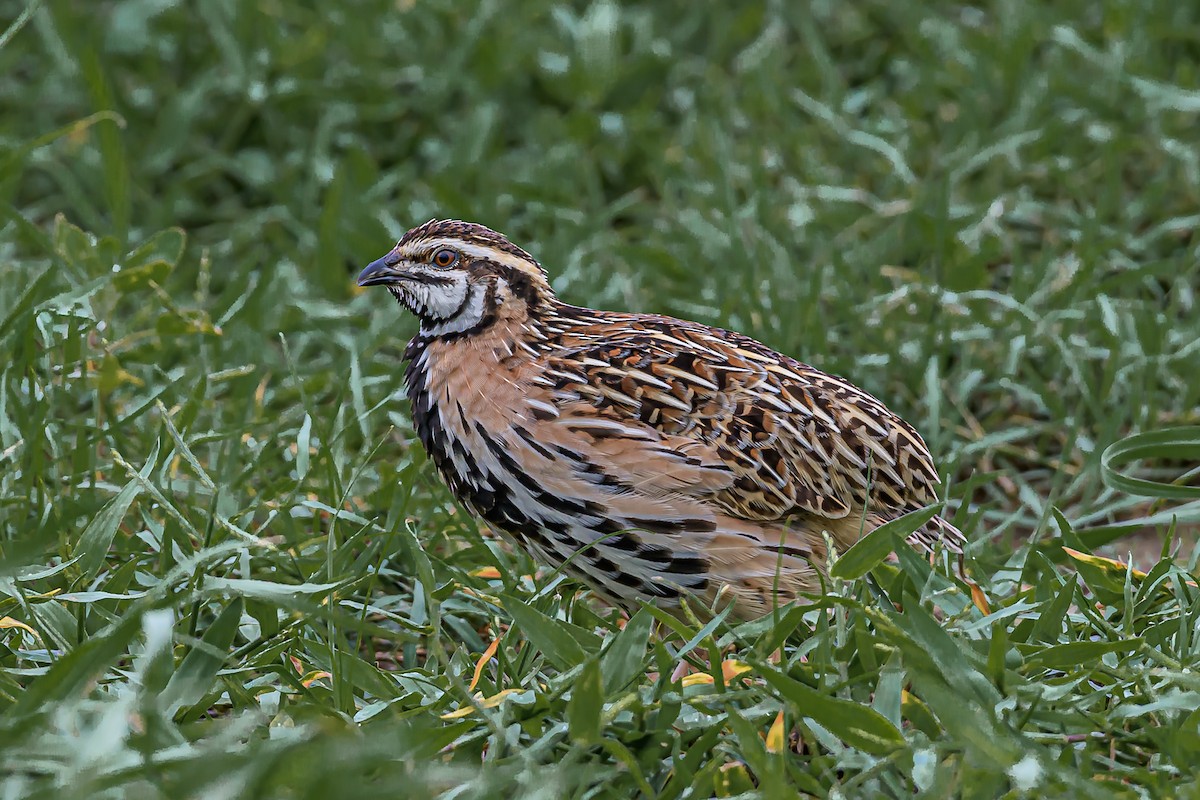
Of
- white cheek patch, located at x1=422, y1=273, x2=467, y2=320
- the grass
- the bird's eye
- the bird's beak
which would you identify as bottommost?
the grass

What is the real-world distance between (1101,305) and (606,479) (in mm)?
2738

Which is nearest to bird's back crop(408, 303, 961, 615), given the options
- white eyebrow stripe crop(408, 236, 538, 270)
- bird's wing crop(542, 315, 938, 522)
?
bird's wing crop(542, 315, 938, 522)

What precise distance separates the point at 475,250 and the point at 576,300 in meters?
1.94

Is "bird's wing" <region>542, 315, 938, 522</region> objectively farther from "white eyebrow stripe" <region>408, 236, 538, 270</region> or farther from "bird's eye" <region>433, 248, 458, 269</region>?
"bird's eye" <region>433, 248, 458, 269</region>

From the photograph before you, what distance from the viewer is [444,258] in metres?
4.61

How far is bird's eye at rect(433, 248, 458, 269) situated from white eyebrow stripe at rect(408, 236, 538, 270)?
0.05 ft

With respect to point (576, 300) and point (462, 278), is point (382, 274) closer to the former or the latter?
point (462, 278)

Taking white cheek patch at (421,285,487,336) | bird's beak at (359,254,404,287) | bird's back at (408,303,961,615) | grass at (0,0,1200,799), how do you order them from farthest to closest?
1. bird's beak at (359,254,404,287)
2. white cheek patch at (421,285,487,336)
3. bird's back at (408,303,961,615)
4. grass at (0,0,1200,799)

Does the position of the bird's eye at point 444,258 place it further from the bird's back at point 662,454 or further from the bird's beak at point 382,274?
the bird's back at point 662,454

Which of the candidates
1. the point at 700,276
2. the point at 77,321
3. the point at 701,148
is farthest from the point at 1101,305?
the point at 77,321

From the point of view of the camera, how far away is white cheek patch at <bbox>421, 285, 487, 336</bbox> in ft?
14.9

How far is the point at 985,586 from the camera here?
442cm

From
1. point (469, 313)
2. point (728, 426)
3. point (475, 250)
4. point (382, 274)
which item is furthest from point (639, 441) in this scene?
point (382, 274)

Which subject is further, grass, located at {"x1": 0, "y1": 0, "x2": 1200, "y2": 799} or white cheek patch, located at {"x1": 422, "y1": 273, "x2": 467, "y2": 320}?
white cheek patch, located at {"x1": 422, "y1": 273, "x2": 467, "y2": 320}
